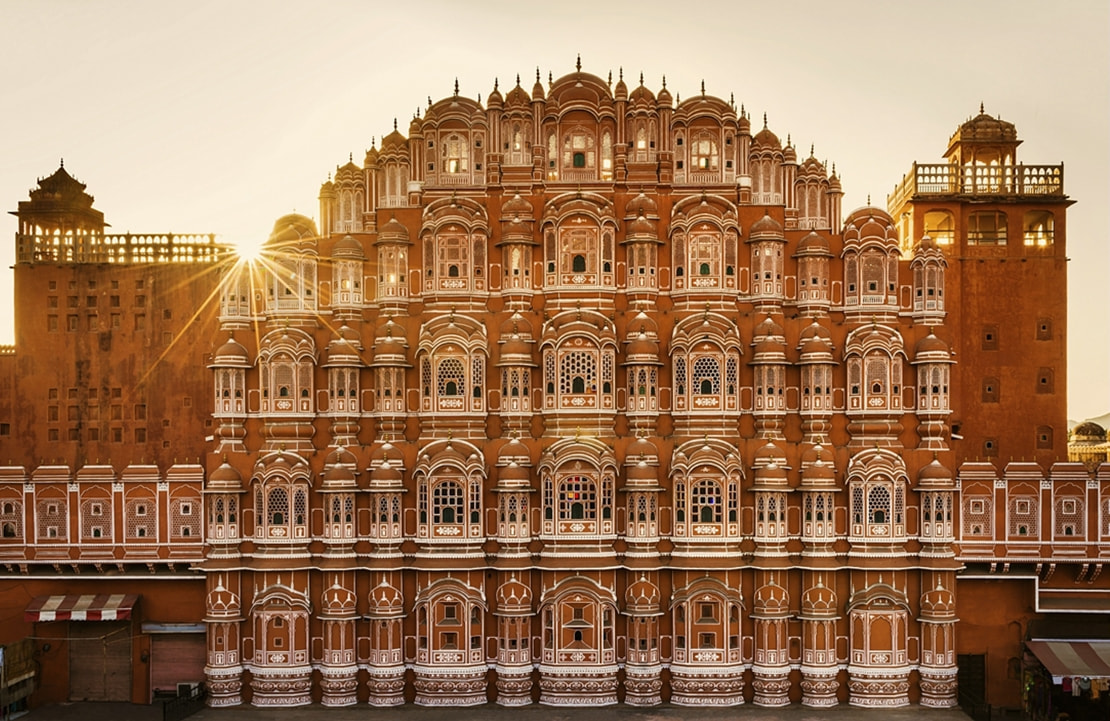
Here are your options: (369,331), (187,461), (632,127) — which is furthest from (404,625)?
(632,127)

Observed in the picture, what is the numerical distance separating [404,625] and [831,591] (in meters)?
14.5

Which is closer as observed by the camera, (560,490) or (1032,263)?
(560,490)

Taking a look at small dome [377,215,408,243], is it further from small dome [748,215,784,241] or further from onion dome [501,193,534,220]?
small dome [748,215,784,241]

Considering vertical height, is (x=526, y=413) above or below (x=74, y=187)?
below

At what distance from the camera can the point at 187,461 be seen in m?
38.0

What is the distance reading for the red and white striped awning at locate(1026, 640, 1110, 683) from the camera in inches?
1133

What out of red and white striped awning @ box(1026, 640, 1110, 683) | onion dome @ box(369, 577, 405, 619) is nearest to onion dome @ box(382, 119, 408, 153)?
onion dome @ box(369, 577, 405, 619)

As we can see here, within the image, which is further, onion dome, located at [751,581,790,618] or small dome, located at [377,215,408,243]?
small dome, located at [377,215,408,243]

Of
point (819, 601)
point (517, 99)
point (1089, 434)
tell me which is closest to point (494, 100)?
point (517, 99)

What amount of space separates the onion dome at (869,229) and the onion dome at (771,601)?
1221 centimetres

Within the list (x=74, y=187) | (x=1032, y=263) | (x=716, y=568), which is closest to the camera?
(x=716, y=568)

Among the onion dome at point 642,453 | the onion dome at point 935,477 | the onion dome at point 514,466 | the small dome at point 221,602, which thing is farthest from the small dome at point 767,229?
the small dome at point 221,602

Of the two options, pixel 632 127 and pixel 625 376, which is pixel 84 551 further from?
pixel 632 127

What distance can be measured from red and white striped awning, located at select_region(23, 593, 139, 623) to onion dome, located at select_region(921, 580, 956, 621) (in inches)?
1075
